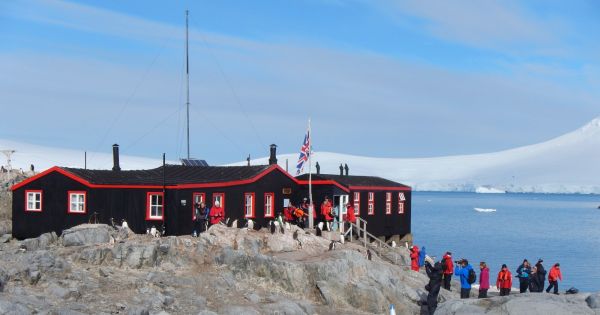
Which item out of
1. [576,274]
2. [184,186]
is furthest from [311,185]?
[576,274]

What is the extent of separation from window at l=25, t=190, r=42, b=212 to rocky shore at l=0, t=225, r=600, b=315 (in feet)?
5.99

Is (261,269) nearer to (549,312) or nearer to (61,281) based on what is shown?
(61,281)

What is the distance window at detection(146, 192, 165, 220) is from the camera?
36062 mm

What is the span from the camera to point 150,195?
36.1 m

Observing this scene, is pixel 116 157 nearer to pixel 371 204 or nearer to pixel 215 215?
pixel 215 215

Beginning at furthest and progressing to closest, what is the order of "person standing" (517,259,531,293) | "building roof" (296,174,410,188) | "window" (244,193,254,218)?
"building roof" (296,174,410,188), "window" (244,193,254,218), "person standing" (517,259,531,293)

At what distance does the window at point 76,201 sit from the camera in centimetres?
3753

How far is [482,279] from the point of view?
1244 inches

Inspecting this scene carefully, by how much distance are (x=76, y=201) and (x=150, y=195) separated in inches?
153

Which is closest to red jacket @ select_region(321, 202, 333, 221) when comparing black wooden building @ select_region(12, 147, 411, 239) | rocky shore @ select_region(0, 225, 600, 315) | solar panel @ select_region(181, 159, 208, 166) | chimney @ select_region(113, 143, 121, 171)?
black wooden building @ select_region(12, 147, 411, 239)

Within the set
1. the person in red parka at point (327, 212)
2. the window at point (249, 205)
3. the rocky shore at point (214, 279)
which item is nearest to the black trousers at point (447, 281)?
the rocky shore at point (214, 279)

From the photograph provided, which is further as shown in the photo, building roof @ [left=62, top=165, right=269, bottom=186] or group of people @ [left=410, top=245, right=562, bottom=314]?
building roof @ [left=62, top=165, right=269, bottom=186]

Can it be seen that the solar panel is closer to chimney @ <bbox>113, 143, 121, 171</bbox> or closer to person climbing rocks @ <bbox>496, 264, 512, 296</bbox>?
chimney @ <bbox>113, 143, 121, 171</bbox>

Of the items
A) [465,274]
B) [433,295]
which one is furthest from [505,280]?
[433,295]
